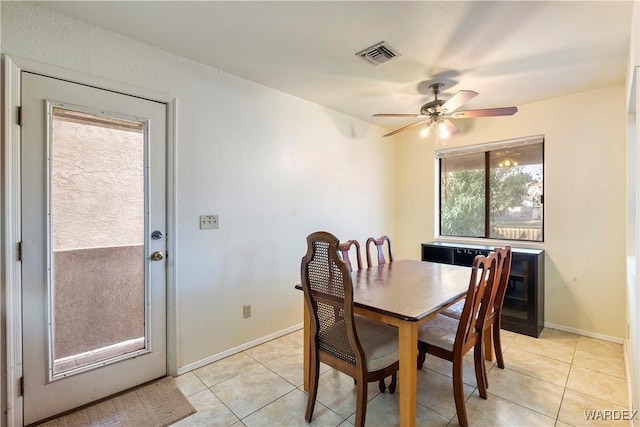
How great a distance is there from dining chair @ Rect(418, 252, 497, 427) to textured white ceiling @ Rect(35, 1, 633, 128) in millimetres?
1476

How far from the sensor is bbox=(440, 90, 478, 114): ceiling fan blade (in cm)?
212

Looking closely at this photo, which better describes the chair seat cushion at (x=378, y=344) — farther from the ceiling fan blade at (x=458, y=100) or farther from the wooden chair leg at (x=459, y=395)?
the ceiling fan blade at (x=458, y=100)

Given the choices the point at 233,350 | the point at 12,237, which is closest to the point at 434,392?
the point at 233,350

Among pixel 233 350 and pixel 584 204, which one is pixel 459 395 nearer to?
pixel 233 350

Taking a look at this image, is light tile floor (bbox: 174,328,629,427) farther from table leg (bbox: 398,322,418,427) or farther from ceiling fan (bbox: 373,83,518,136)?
ceiling fan (bbox: 373,83,518,136)

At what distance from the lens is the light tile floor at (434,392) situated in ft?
5.92

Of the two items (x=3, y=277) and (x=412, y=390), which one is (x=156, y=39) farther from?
(x=412, y=390)

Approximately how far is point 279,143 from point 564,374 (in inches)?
122

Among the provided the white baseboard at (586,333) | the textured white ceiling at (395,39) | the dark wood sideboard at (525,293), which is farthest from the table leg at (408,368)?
the white baseboard at (586,333)

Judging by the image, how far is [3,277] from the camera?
65.0 inches

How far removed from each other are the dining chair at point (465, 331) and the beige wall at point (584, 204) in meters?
1.88

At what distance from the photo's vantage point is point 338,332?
1681mm

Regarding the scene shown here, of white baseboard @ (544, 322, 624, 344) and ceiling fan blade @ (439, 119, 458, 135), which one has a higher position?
ceiling fan blade @ (439, 119, 458, 135)

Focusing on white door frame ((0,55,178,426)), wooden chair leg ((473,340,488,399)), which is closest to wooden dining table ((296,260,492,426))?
wooden chair leg ((473,340,488,399))
